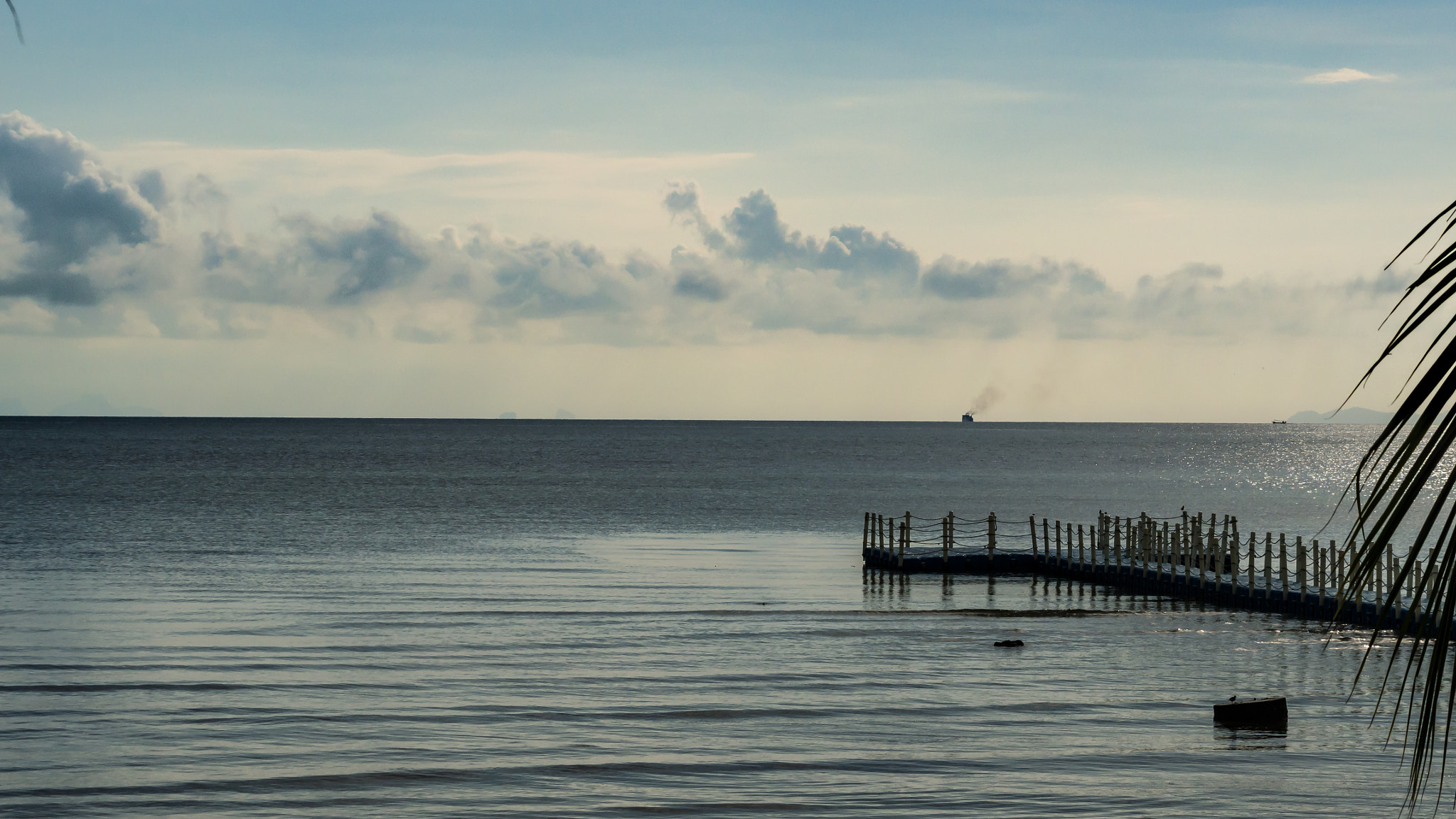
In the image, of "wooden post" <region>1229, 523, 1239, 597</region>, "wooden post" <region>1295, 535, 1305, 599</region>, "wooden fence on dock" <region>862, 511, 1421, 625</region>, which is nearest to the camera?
"wooden fence on dock" <region>862, 511, 1421, 625</region>

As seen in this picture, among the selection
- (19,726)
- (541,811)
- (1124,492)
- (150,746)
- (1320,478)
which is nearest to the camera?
(541,811)

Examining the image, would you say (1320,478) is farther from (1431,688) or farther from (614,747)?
(1431,688)

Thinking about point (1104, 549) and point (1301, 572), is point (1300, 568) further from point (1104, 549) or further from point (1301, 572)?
point (1104, 549)

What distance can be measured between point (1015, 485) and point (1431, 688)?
122971 mm

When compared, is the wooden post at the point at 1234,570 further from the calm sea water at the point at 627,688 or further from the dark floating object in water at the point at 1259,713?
the dark floating object in water at the point at 1259,713

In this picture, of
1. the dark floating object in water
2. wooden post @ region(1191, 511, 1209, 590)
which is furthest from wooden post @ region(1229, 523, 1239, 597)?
the dark floating object in water

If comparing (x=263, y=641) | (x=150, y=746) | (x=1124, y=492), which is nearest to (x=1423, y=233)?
(x=150, y=746)

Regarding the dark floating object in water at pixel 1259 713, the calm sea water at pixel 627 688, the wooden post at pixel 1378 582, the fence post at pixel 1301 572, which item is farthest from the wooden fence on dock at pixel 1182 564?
the dark floating object in water at pixel 1259 713

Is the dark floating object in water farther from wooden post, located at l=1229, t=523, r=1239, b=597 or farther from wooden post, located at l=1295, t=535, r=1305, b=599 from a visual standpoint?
wooden post, located at l=1229, t=523, r=1239, b=597

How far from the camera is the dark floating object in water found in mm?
21453

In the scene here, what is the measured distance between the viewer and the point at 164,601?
38.3 m

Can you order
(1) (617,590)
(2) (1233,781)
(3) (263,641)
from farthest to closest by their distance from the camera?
(1) (617,590) → (3) (263,641) → (2) (1233,781)

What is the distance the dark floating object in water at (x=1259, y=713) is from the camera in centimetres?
2145

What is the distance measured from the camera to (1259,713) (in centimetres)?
2152
